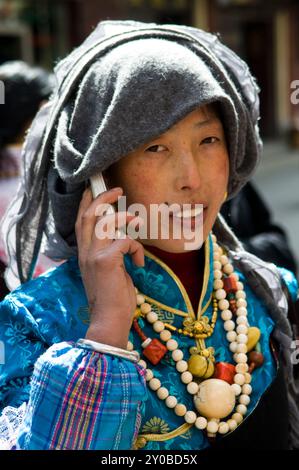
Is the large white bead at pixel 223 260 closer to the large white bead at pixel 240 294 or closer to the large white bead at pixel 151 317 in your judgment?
the large white bead at pixel 240 294

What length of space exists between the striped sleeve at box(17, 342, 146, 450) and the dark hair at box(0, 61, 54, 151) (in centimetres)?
210

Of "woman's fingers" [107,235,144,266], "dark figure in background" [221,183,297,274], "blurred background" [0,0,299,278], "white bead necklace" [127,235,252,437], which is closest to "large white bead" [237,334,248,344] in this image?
"white bead necklace" [127,235,252,437]

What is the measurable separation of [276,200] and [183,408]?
8870mm

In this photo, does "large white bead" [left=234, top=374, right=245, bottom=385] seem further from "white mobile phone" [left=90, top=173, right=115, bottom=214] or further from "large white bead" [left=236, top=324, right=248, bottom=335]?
"white mobile phone" [left=90, top=173, right=115, bottom=214]

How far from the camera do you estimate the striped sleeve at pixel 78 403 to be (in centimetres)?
123

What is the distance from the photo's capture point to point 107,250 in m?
1.36

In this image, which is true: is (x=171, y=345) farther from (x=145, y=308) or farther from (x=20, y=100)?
(x=20, y=100)

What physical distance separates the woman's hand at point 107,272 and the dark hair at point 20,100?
186cm

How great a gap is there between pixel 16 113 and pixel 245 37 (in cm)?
1282

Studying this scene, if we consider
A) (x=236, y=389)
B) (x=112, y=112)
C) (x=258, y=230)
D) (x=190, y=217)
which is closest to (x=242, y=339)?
(x=236, y=389)

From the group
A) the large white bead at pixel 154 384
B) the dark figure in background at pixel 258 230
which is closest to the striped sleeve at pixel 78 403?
the large white bead at pixel 154 384

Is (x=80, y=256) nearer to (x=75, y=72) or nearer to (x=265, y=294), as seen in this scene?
(x=75, y=72)

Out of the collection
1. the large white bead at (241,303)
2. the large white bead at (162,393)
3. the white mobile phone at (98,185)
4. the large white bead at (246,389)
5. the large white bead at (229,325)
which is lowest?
the large white bead at (246,389)
